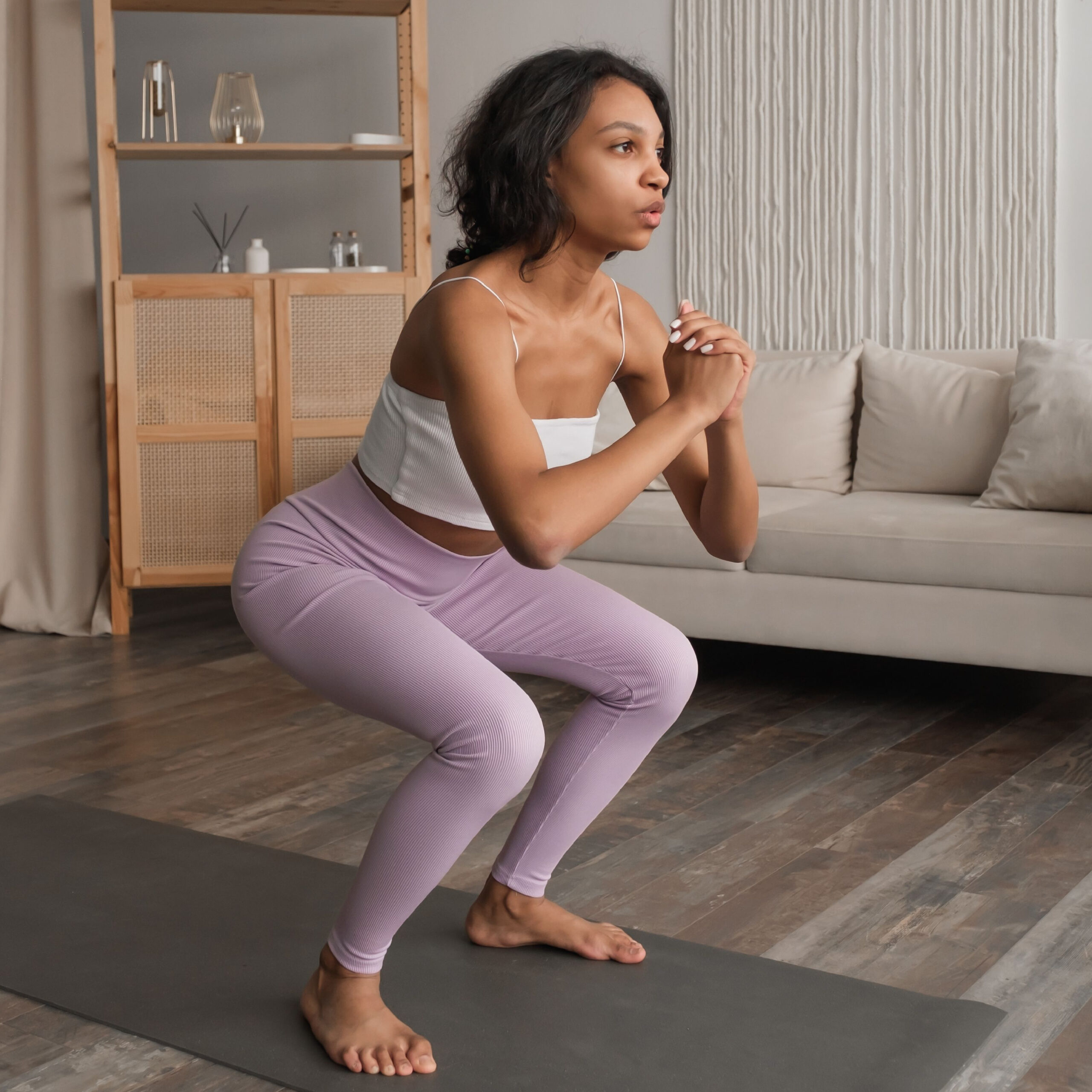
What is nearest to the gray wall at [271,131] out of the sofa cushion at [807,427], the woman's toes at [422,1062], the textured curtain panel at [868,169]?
the textured curtain panel at [868,169]

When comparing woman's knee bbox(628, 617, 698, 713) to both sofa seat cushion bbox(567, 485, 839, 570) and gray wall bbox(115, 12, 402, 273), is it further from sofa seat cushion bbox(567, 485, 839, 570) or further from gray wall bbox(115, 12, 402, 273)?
gray wall bbox(115, 12, 402, 273)

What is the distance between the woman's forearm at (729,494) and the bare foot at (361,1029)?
68 centimetres

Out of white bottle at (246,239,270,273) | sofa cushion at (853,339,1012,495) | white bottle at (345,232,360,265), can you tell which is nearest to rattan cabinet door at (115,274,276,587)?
white bottle at (246,239,270,273)

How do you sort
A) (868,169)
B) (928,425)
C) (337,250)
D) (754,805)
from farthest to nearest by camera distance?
(337,250)
(868,169)
(928,425)
(754,805)

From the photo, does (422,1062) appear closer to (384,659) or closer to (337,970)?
(337,970)

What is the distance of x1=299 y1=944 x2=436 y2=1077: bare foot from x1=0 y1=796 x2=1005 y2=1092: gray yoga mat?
0.02 metres

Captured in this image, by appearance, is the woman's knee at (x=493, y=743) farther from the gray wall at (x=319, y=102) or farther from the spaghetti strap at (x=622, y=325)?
the gray wall at (x=319, y=102)

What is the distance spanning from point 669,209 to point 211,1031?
330cm

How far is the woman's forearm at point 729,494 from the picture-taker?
64.7 inches

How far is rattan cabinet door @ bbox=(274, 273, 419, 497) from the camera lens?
3.95 metres

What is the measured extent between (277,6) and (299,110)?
826 mm

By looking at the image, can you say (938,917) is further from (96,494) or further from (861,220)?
(96,494)

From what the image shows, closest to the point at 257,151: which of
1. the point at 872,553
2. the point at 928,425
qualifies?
the point at 928,425

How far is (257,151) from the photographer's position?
3.98 metres
